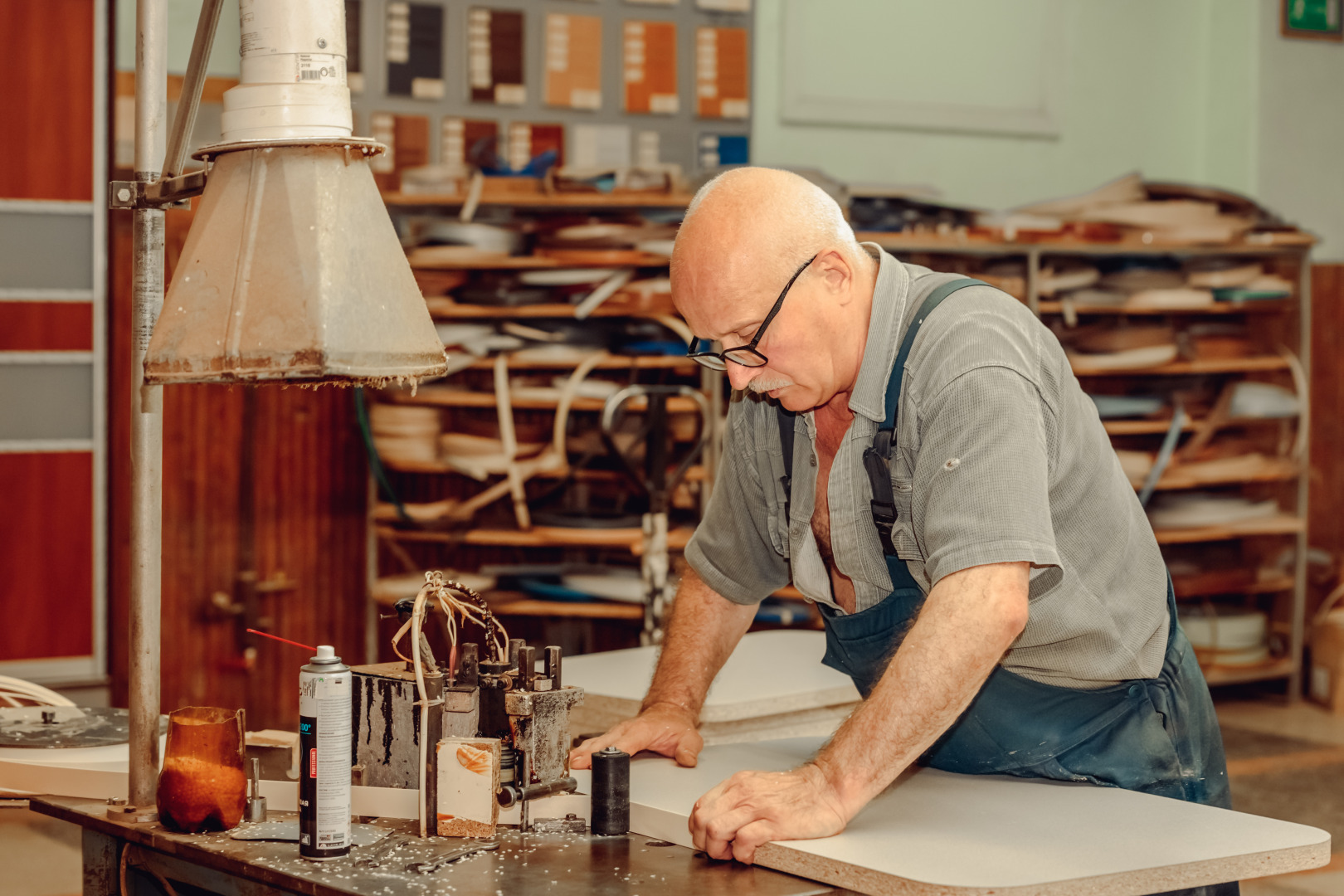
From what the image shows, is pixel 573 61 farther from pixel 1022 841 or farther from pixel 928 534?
pixel 1022 841

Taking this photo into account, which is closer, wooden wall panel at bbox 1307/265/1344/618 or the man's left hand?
the man's left hand

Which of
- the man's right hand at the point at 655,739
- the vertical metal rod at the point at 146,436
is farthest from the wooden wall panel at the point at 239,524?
the vertical metal rod at the point at 146,436

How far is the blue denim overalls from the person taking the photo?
200 centimetres

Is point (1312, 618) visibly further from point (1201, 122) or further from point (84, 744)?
point (84, 744)

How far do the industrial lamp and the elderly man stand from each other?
0.49 m

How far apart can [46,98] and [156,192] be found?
395 centimetres

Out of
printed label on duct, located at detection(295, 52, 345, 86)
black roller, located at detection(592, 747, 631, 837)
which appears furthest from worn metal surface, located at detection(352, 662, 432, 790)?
printed label on duct, located at detection(295, 52, 345, 86)

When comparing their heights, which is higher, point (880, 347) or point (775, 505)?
point (880, 347)

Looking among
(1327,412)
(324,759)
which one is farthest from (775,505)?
(1327,412)

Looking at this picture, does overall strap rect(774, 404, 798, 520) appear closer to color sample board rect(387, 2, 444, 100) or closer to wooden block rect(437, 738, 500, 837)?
wooden block rect(437, 738, 500, 837)

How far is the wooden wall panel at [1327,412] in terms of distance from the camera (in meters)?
6.48

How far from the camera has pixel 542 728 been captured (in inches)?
73.2

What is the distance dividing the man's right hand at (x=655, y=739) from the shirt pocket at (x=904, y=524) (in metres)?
0.42

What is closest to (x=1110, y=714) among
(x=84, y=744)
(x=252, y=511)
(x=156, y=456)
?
(x=156, y=456)
